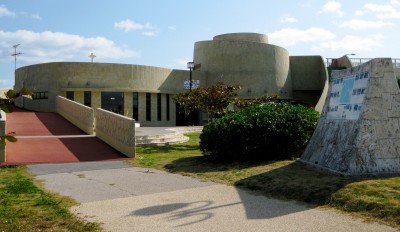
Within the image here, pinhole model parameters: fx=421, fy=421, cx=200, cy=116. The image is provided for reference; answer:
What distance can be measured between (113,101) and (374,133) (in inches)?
1038

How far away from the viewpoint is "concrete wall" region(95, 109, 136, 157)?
14.6 m

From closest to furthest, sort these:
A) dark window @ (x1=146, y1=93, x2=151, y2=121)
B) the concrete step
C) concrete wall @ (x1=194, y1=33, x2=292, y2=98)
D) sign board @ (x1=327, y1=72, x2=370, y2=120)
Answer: sign board @ (x1=327, y1=72, x2=370, y2=120), the concrete step, dark window @ (x1=146, y1=93, x2=151, y2=121), concrete wall @ (x1=194, y1=33, x2=292, y2=98)

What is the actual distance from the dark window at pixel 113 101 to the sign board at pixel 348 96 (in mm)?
24234

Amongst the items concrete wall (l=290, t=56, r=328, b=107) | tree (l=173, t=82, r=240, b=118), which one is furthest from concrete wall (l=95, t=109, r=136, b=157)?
concrete wall (l=290, t=56, r=328, b=107)

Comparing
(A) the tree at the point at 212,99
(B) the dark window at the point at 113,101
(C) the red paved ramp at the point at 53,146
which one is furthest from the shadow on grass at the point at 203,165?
(B) the dark window at the point at 113,101

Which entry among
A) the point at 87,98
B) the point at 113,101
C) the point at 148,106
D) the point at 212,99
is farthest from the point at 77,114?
the point at 148,106

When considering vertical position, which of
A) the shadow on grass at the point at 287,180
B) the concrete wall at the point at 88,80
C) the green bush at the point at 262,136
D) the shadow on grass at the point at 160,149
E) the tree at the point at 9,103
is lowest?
the shadow on grass at the point at 160,149

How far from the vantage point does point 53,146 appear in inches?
639

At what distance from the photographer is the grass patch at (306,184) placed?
20.5 feet

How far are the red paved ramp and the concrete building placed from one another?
6989 millimetres

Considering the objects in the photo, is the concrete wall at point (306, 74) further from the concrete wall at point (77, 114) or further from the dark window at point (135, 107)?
the concrete wall at point (77, 114)

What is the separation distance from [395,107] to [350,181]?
2.02 m

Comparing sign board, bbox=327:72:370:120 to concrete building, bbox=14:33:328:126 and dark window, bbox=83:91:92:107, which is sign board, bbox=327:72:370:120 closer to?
concrete building, bbox=14:33:328:126

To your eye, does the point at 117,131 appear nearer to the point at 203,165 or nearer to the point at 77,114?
the point at 203,165
